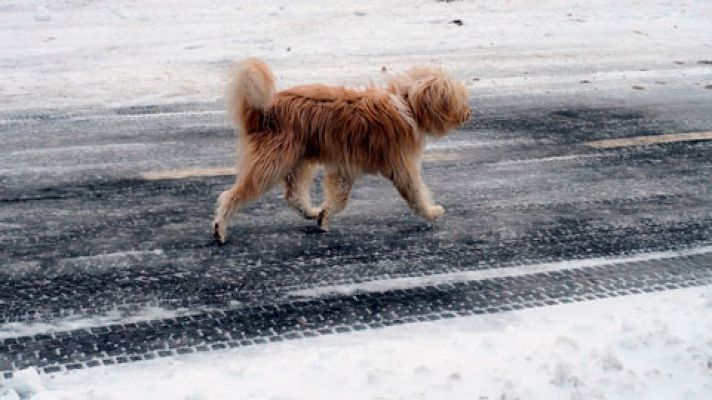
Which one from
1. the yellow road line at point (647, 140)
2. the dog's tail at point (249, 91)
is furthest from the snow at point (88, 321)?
the yellow road line at point (647, 140)

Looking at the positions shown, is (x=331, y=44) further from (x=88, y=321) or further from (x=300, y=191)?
(x=88, y=321)

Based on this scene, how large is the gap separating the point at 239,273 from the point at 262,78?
1174mm

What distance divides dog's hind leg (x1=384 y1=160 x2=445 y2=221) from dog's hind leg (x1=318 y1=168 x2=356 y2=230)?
0.97ft

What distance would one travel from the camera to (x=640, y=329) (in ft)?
16.5

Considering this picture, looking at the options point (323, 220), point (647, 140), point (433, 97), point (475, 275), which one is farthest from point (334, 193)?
point (647, 140)

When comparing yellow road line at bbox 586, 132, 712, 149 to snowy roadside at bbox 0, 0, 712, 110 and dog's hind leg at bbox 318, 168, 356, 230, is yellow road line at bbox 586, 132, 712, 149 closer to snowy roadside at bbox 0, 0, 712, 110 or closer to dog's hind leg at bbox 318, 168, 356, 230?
snowy roadside at bbox 0, 0, 712, 110

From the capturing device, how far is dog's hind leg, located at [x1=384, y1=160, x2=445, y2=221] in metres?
6.37

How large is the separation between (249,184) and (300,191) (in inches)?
22.0

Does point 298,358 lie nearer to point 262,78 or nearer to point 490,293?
point 490,293

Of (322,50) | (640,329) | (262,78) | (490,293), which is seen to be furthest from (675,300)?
(322,50)

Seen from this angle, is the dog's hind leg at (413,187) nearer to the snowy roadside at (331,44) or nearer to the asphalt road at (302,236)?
the asphalt road at (302,236)

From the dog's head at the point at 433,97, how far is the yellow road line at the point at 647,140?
3.12m

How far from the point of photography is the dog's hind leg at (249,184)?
6090 millimetres

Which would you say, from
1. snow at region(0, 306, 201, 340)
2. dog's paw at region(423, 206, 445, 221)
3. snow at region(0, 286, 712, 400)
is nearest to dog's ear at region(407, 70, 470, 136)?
dog's paw at region(423, 206, 445, 221)
